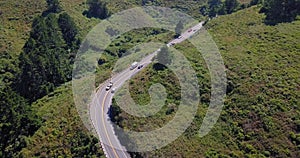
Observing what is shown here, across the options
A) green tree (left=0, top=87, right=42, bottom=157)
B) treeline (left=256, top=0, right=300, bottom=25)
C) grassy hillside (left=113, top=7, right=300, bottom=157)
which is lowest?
green tree (left=0, top=87, right=42, bottom=157)

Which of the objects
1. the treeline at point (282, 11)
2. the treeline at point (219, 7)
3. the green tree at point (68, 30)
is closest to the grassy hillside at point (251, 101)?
the treeline at point (282, 11)

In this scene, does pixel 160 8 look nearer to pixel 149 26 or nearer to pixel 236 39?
pixel 149 26

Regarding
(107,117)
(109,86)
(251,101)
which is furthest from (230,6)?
(107,117)

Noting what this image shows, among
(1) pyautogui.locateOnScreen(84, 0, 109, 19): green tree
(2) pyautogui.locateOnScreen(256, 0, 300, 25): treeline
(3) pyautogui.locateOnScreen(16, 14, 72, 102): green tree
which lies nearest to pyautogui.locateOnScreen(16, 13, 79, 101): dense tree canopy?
(3) pyautogui.locateOnScreen(16, 14, 72, 102): green tree

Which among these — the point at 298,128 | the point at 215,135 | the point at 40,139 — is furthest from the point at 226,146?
the point at 40,139

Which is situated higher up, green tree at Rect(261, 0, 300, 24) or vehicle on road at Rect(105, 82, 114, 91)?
green tree at Rect(261, 0, 300, 24)

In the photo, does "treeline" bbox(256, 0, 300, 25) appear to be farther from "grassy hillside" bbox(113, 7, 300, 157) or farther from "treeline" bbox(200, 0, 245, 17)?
"treeline" bbox(200, 0, 245, 17)
